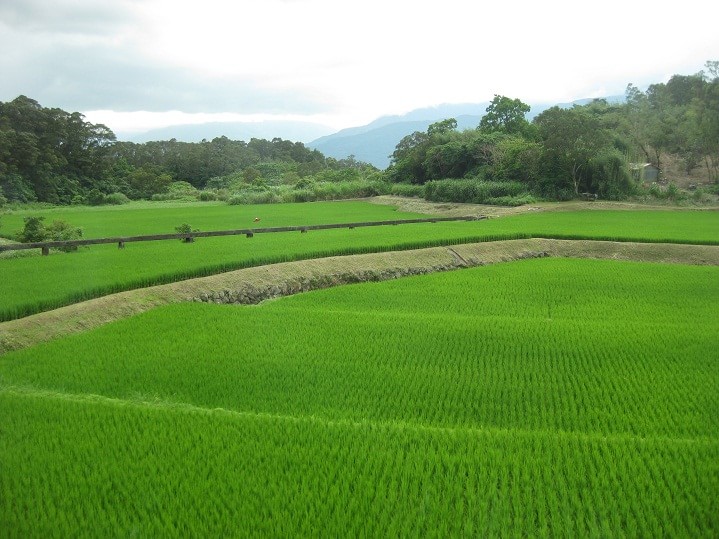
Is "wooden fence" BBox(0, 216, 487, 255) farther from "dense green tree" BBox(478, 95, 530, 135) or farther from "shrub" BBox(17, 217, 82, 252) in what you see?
"dense green tree" BBox(478, 95, 530, 135)

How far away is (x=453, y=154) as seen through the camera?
39844 millimetres

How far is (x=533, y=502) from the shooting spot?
353 centimetres

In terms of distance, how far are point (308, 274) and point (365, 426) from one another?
905 centimetres

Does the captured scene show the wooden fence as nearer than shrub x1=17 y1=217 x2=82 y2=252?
Yes

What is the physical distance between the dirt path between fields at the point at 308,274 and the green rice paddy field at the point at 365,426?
767mm

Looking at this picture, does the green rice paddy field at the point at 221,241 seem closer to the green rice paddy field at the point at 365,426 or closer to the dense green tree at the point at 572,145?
the green rice paddy field at the point at 365,426

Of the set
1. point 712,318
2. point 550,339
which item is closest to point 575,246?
point 712,318

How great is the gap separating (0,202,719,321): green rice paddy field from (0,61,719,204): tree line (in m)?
1.92

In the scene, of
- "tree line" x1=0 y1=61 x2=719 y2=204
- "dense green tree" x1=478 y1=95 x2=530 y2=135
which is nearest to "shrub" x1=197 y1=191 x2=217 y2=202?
"tree line" x1=0 y1=61 x2=719 y2=204

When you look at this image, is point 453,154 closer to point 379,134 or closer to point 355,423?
point 355,423

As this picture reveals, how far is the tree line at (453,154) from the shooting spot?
61.7 ft

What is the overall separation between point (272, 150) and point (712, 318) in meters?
60.6

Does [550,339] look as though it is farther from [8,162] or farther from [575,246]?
[8,162]

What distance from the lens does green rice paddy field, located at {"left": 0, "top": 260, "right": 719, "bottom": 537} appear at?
3.41m
